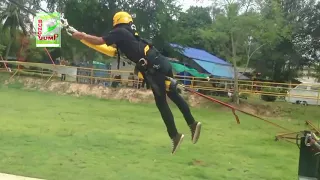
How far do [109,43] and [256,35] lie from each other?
15593 millimetres

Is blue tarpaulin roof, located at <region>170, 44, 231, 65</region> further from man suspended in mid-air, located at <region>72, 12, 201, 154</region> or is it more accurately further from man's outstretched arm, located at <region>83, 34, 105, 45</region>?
man's outstretched arm, located at <region>83, 34, 105, 45</region>

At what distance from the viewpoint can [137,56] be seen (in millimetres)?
3691

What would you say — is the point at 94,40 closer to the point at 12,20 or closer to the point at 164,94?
the point at 164,94

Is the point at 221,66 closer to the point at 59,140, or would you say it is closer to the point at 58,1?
the point at 58,1

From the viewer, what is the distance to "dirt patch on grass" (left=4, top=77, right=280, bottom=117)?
17.3 m

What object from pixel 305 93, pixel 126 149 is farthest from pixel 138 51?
pixel 305 93

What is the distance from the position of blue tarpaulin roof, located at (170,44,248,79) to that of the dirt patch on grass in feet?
29.4

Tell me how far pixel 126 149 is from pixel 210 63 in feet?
70.7

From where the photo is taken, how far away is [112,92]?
19328 mm

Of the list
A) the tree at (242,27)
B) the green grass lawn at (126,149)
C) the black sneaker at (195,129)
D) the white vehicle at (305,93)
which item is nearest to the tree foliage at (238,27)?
the tree at (242,27)

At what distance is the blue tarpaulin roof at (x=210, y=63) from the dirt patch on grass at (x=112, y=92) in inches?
353

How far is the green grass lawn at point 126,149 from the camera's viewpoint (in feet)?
22.2

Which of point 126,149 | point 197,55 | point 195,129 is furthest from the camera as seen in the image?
point 197,55

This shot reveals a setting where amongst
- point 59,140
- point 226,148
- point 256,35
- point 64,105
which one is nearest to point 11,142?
point 59,140
